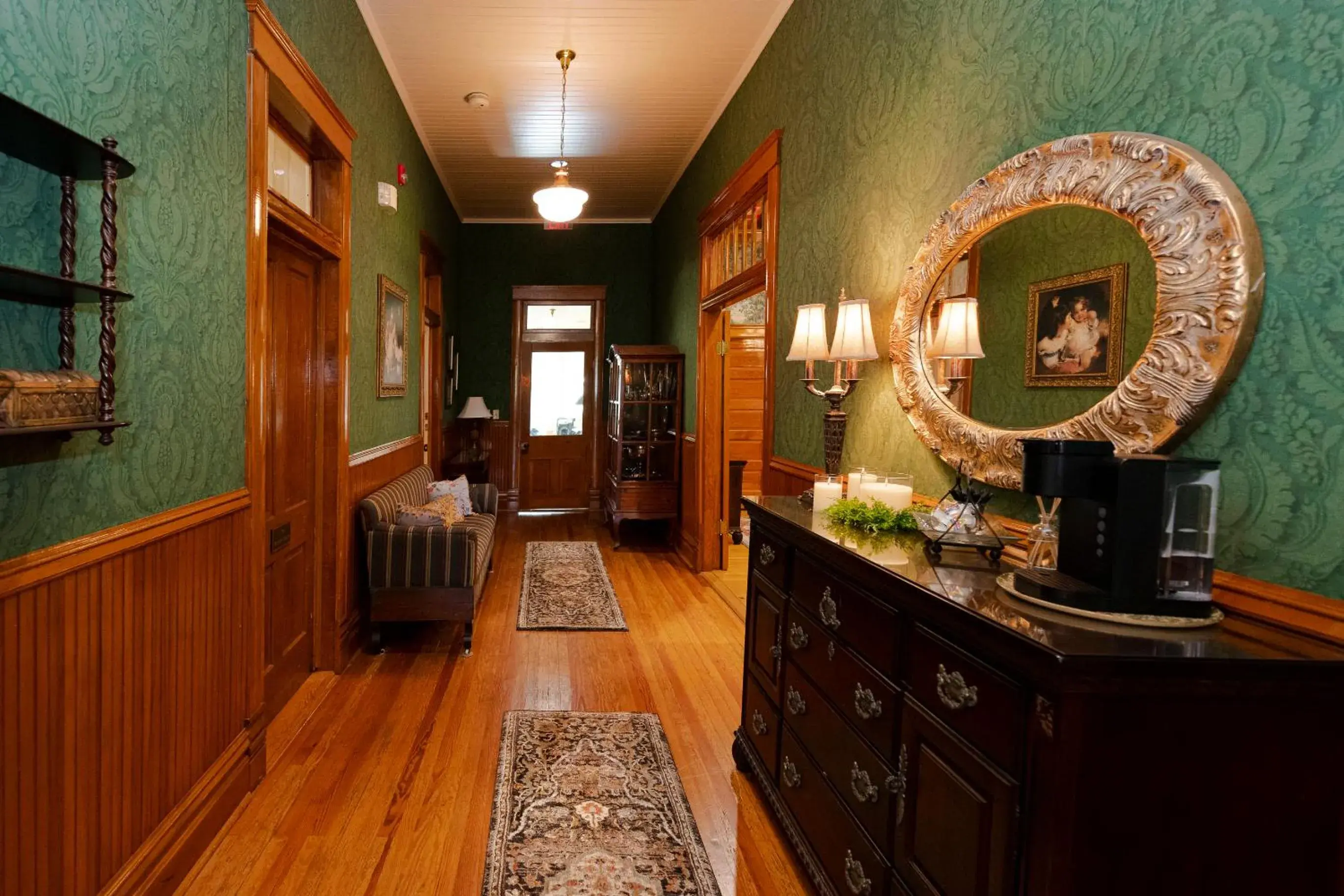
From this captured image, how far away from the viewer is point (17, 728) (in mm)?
1506

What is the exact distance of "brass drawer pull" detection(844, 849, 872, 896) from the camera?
5.59ft

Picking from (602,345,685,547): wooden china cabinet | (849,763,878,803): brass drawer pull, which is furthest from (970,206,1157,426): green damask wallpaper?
(602,345,685,547): wooden china cabinet

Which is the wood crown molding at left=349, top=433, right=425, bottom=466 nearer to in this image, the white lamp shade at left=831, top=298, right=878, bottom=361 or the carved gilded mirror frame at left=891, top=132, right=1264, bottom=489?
the white lamp shade at left=831, top=298, right=878, bottom=361

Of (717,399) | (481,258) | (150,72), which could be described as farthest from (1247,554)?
(481,258)

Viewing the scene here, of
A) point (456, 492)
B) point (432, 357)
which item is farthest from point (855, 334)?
point (432, 357)

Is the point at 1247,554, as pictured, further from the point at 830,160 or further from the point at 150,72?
the point at 150,72

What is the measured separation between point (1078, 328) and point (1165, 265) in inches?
10.7

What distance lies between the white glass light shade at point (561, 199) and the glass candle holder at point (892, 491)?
3.57 metres

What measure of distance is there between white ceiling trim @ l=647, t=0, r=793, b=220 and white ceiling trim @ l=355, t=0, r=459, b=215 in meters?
0.16

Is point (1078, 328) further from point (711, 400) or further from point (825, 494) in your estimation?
point (711, 400)

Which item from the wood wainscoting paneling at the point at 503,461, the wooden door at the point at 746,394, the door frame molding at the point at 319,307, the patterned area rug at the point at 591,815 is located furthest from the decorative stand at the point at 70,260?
the wood wainscoting paneling at the point at 503,461

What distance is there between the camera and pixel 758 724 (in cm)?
260

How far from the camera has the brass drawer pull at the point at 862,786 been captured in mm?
1688

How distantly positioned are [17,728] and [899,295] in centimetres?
269
